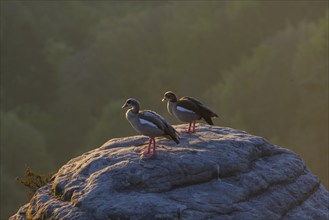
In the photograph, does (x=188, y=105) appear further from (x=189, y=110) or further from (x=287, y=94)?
(x=287, y=94)

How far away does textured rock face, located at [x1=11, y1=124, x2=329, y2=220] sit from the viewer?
14.4 meters

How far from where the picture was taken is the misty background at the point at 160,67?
69750 mm

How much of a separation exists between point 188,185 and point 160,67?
70871 millimetres

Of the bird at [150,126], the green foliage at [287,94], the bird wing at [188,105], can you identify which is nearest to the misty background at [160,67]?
the green foliage at [287,94]

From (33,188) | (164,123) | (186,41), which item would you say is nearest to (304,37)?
(186,41)

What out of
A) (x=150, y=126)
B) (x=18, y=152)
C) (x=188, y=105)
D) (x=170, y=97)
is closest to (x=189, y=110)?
(x=188, y=105)

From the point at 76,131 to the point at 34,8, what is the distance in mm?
18582

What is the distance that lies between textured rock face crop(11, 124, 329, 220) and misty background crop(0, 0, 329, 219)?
159ft

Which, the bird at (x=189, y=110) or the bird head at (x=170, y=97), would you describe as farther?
the bird head at (x=170, y=97)

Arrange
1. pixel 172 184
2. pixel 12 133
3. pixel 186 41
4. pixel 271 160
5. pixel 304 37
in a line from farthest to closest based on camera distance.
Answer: pixel 186 41, pixel 304 37, pixel 12 133, pixel 271 160, pixel 172 184

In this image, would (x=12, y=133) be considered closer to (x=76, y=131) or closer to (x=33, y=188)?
(x=76, y=131)

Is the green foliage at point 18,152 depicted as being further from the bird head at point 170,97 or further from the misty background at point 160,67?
the bird head at point 170,97

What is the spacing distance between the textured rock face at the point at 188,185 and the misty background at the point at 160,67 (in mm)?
48355

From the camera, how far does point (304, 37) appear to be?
7494cm
